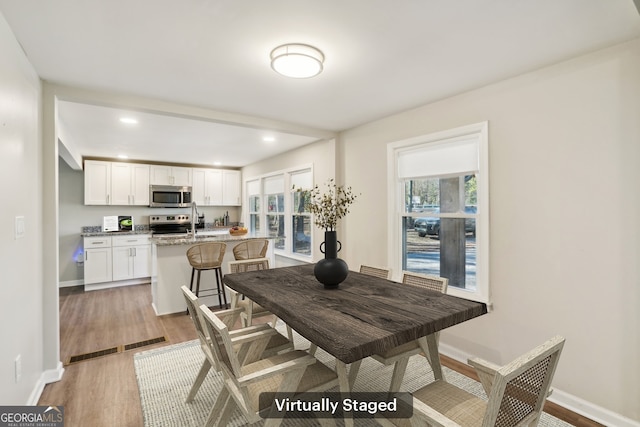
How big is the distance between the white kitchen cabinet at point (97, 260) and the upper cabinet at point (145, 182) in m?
0.81

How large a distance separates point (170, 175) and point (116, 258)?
191cm

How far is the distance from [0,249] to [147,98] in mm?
1764

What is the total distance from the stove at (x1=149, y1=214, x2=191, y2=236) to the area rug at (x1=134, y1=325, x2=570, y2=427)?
3.89 meters

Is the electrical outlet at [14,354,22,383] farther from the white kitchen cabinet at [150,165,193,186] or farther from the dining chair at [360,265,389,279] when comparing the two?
the white kitchen cabinet at [150,165,193,186]

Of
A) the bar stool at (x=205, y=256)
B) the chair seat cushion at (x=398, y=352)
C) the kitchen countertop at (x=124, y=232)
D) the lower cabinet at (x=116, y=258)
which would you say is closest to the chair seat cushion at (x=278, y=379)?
the chair seat cushion at (x=398, y=352)

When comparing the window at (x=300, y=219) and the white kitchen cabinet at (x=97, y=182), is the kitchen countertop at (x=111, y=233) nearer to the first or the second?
the white kitchen cabinet at (x=97, y=182)

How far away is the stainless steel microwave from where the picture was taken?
616cm

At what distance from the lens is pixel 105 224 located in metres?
5.98

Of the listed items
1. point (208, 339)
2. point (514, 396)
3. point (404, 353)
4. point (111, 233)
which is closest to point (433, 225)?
point (404, 353)

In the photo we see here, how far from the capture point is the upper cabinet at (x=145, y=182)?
18.7 ft

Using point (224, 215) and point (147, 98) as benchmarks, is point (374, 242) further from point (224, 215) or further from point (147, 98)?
point (224, 215)

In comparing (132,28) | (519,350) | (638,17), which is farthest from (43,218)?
(638,17)

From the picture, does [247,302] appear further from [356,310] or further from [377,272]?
[356,310]

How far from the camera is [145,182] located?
Answer: 6.16 metres
